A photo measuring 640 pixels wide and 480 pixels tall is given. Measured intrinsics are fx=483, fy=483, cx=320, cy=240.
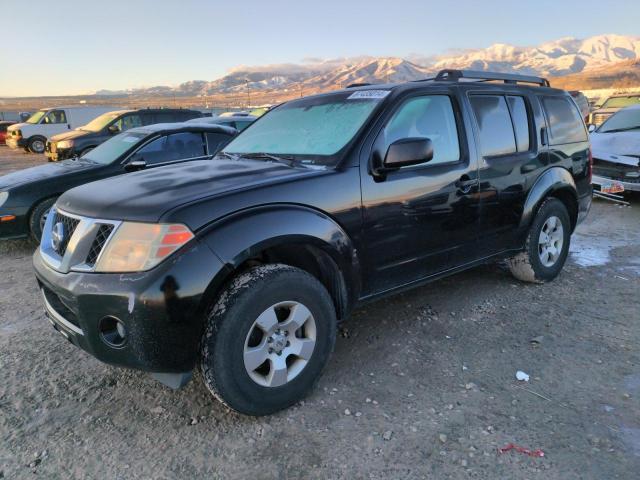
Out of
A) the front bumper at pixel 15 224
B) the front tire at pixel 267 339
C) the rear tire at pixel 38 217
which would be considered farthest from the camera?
the rear tire at pixel 38 217

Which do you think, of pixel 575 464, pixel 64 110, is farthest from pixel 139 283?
pixel 64 110

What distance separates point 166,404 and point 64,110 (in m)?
23.7

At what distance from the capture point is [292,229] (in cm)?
257

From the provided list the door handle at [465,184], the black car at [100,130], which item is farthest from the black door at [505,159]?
the black car at [100,130]

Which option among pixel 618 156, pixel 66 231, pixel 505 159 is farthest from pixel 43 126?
pixel 505 159

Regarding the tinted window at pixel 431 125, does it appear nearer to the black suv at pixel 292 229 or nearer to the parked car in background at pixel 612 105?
the black suv at pixel 292 229

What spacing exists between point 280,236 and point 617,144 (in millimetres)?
7951

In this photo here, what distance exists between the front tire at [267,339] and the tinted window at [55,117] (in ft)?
77.0

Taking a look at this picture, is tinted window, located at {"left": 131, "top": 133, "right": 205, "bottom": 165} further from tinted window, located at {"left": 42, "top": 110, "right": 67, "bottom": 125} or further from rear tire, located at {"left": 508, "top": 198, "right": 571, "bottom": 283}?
tinted window, located at {"left": 42, "top": 110, "right": 67, "bottom": 125}

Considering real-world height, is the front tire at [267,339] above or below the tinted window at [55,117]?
below

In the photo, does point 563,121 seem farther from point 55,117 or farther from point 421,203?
point 55,117

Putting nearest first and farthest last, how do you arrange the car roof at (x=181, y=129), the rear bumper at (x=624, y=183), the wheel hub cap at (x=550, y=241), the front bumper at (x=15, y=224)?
the wheel hub cap at (x=550, y=241), the front bumper at (x=15, y=224), the car roof at (x=181, y=129), the rear bumper at (x=624, y=183)

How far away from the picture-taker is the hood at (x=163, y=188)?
240cm

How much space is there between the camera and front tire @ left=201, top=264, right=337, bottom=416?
236 cm
